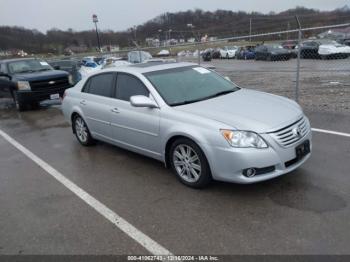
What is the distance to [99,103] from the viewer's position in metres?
5.96

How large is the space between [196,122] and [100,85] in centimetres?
240

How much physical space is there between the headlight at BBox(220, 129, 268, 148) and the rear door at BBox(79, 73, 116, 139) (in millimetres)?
2281

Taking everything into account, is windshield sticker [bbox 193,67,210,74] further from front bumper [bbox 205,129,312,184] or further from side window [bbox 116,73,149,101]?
front bumper [bbox 205,129,312,184]

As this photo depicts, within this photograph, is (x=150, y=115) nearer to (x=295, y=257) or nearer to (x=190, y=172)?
(x=190, y=172)

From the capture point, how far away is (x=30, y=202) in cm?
456

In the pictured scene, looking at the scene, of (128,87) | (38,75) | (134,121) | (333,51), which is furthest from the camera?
(333,51)

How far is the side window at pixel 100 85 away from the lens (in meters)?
5.86

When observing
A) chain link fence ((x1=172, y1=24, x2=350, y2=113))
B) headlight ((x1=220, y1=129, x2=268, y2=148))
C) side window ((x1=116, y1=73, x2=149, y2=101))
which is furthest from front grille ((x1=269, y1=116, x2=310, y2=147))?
chain link fence ((x1=172, y1=24, x2=350, y2=113))

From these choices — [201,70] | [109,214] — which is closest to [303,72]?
[201,70]

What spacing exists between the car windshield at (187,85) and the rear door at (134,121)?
0.24m

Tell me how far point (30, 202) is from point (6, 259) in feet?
3.98

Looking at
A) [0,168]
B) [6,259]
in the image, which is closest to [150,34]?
[0,168]

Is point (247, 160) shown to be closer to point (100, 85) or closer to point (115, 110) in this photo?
point (115, 110)

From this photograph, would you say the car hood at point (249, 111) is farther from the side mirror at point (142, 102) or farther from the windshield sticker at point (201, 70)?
the windshield sticker at point (201, 70)
